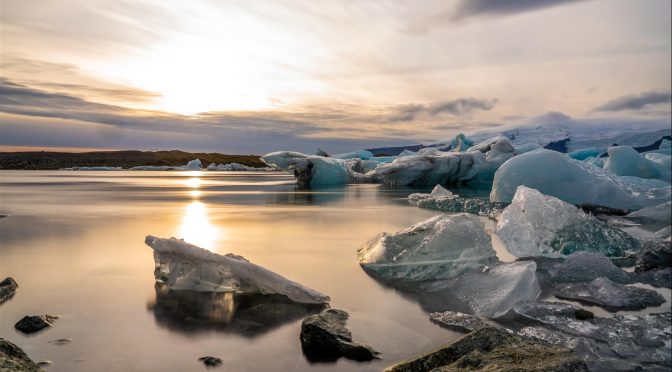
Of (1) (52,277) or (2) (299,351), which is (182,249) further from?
(2) (299,351)

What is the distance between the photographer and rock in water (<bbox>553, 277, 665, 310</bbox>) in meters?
3.94

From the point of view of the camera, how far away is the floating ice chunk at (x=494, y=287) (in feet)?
12.4

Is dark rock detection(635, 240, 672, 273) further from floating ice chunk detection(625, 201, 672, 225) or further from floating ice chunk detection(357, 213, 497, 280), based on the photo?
floating ice chunk detection(625, 201, 672, 225)

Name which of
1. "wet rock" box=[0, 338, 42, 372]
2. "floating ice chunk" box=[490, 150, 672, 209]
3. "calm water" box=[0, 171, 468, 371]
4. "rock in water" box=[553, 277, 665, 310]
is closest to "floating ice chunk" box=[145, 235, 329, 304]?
"calm water" box=[0, 171, 468, 371]

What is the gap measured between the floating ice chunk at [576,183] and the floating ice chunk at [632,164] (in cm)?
446

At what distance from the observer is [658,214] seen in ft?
30.0

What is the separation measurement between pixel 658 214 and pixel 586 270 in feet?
18.6

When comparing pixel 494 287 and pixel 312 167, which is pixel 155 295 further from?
pixel 312 167

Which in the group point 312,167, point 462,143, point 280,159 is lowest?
point 312,167

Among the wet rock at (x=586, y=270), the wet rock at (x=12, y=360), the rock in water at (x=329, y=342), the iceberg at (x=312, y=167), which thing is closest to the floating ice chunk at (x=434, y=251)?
the wet rock at (x=586, y=270)

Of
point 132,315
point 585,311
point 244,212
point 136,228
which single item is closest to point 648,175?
point 244,212

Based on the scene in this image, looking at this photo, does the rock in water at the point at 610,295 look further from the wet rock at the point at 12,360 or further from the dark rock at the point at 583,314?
the wet rock at the point at 12,360

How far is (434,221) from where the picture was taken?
5.56 metres

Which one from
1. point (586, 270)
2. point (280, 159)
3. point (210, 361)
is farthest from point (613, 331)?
point (280, 159)
